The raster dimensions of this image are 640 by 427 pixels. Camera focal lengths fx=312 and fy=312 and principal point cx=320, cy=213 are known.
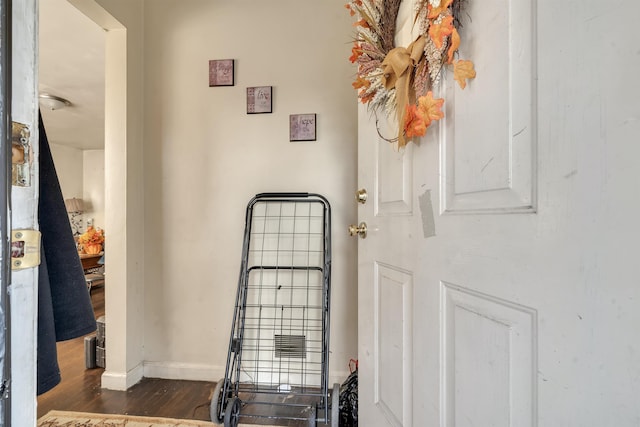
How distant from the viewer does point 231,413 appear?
1464mm

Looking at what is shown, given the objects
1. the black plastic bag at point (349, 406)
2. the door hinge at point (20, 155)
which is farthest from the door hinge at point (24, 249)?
the black plastic bag at point (349, 406)

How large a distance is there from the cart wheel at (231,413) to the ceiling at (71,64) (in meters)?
2.42

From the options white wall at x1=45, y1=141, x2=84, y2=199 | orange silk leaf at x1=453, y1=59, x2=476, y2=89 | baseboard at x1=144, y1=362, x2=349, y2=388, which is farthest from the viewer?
white wall at x1=45, y1=141, x2=84, y2=199

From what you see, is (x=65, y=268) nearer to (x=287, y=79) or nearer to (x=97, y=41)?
(x=287, y=79)

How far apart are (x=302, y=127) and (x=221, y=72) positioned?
2.02 ft

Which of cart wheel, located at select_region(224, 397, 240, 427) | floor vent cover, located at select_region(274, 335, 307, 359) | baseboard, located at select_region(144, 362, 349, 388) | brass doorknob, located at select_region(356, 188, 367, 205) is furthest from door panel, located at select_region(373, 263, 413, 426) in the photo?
baseboard, located at select_region(144, 362, 349, 388)

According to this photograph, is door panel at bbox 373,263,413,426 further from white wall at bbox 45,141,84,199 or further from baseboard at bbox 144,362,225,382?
white wall at bbox 45,141,84,199

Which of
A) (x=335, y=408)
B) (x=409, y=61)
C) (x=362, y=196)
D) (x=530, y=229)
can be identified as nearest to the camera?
(x=530, y=229)

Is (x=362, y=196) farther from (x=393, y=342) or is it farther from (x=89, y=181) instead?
(x=89, y=181)

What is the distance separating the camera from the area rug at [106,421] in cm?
152

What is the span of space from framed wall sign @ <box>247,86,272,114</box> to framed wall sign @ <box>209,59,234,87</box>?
0.46 ft

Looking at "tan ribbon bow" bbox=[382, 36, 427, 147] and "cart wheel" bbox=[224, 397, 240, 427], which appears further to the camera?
"cart wheel" bbox=[224, 397, 240, 427]

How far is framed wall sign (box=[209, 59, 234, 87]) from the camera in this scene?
6.33 ft

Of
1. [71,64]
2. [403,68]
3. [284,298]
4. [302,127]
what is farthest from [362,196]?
[71,64]
